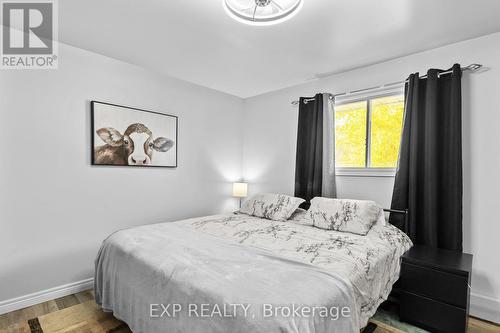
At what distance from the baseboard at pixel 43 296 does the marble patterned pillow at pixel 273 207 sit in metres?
1.87

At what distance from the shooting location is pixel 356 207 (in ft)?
8.30

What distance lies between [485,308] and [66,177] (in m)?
3.98

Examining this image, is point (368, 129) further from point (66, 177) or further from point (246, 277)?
point (66, 177)

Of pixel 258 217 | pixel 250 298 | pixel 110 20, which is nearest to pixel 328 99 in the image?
pixel 258 217

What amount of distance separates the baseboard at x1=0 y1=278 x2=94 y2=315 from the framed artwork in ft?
4.07

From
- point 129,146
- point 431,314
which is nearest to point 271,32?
point 129,146

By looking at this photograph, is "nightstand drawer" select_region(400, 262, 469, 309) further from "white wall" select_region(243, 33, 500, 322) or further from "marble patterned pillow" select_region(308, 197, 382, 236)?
"white wall" select_region(243, 33, 500, 322)

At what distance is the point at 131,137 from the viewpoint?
117 inches

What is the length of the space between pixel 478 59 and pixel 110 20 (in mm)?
3161

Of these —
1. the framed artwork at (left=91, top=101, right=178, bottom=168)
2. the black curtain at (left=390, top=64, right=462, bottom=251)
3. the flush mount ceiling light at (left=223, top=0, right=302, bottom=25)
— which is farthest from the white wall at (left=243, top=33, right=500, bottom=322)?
the framed artwork at (left=91, top=101, right=178, bottom=168)

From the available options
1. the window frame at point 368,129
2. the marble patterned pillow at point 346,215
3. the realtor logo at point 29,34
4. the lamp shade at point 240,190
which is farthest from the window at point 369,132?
the realtor logo at point 29,34

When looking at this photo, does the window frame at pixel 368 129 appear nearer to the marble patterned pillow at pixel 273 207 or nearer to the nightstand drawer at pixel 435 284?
the marble patterned pillow at pixel 273 207

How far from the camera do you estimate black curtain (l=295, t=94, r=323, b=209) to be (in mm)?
3197

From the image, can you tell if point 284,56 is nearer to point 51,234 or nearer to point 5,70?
point 5,70
